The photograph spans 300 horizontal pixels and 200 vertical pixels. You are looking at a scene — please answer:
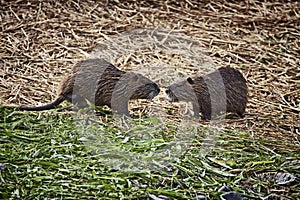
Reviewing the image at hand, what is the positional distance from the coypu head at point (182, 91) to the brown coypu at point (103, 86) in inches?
6.1

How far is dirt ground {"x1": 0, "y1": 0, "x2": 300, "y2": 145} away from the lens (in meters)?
6.16

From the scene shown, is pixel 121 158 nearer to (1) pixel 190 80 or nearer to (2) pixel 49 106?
(2) pixel 49 106

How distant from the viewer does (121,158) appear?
4.51 meters

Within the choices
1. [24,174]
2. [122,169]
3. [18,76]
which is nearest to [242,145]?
[122,169]

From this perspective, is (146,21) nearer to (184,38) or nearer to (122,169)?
(184,38)

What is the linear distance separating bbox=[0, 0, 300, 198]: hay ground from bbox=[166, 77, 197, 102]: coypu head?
21.7 inches

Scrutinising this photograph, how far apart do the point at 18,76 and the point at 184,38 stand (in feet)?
7.78

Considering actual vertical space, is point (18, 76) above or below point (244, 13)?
below

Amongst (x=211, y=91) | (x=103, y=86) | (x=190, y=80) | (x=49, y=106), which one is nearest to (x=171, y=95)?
(x=190, y=80)

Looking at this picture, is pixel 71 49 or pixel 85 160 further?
pixel 71 49

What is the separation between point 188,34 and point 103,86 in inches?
91.5

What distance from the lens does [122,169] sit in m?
4.39

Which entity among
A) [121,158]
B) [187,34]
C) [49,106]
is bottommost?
[49,106]

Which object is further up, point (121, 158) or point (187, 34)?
point (187, 34)
